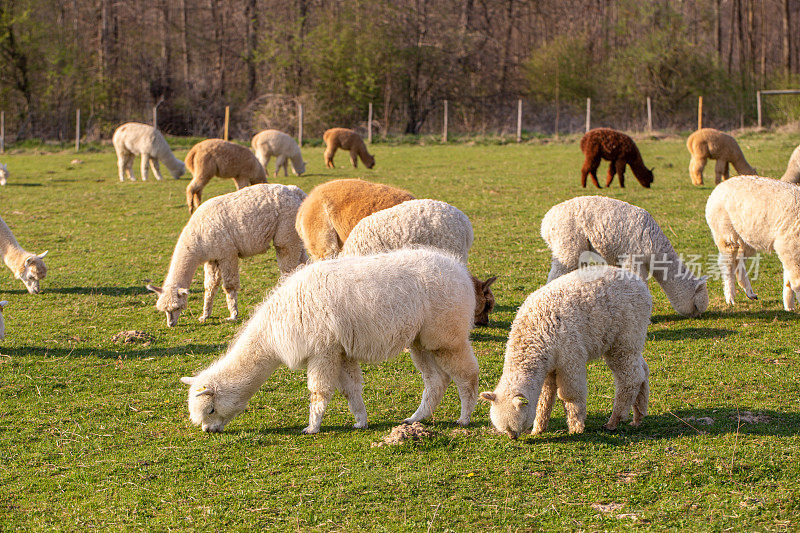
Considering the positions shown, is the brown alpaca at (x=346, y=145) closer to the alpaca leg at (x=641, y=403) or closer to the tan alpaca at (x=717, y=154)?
the tan alpaca at (x=717, y=154)

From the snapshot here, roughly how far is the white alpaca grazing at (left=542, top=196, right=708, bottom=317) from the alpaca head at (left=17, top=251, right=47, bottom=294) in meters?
6.99

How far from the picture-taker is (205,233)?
366 inches

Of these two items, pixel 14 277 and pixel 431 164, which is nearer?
pixel 14 277

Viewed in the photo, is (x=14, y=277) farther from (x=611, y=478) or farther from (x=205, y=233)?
(x=611, y=478)

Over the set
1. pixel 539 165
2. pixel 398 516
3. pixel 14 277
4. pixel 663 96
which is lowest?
pixel 398 516

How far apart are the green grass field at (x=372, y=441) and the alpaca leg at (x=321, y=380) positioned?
0.76ft

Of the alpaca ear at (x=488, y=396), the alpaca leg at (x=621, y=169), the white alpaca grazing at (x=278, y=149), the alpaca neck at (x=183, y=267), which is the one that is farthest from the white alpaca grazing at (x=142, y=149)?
the alpaca ear at (x=488, y=396)

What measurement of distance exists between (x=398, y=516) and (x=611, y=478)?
1420mm

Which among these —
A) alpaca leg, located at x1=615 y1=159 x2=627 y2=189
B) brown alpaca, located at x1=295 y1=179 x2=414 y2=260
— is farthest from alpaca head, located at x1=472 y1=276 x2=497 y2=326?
alpaca leg, located at x1=615 y1=159 x2=627 y2=189

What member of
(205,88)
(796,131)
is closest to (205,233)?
(796,131)

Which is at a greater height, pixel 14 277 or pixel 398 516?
pixel 14 277

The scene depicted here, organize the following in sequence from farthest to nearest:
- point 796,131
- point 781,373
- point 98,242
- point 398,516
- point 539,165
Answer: point 796,131 → point 539,165 → point 98,242 → point 781,373 → point 398,516

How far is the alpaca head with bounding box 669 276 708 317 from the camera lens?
873cm

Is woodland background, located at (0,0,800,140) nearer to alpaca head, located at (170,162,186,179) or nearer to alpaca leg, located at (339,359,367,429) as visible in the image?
alpaca head, located at (170,162,186,179)
